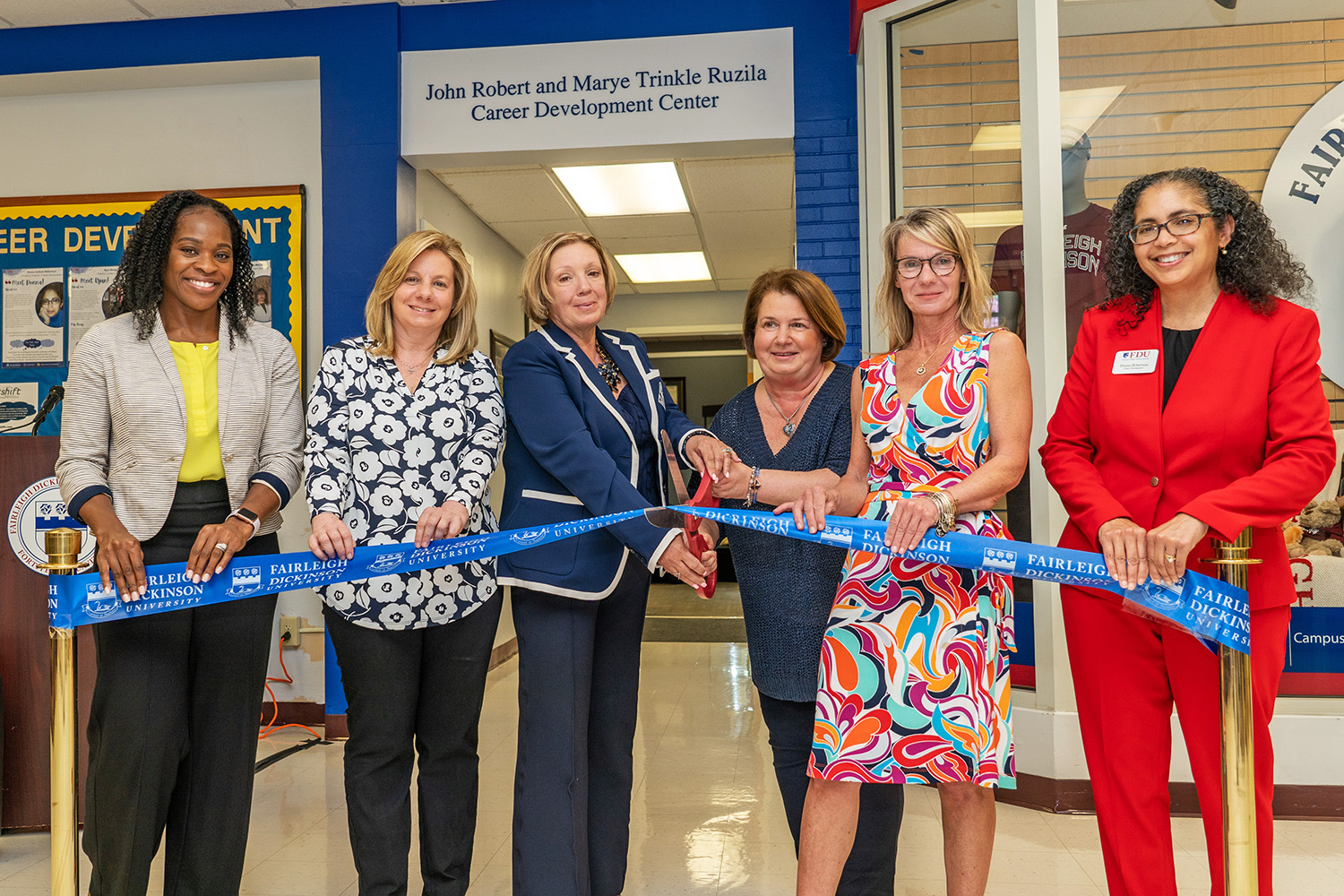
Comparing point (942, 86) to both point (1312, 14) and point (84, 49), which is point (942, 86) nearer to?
point (1312, 14)

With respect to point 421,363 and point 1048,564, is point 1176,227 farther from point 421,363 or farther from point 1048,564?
point 421,363

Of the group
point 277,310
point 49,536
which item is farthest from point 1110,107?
point 277,310

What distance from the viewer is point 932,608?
1.88 meters

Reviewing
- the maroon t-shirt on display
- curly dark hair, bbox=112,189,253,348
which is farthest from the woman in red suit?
curly dark hair, bbox=112,189,253,348

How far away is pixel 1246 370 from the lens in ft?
5.76

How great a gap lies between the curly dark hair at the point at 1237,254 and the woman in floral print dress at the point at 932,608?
31cm

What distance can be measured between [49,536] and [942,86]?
352cm

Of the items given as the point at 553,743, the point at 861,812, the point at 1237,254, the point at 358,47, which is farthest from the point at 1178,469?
the point at 358,47

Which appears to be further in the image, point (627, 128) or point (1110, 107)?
point (627, 128)

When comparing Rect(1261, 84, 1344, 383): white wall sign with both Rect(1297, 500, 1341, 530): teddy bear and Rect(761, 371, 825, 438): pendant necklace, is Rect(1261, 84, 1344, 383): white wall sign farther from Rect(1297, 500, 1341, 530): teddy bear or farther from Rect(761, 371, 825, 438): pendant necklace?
Rect(761, 371, 825, 438): pendant necklace

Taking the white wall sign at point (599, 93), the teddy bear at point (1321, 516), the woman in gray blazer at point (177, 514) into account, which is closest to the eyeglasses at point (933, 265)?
the woman in gray blazer at point (177, 514)

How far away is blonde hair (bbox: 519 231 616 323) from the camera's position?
2193mm

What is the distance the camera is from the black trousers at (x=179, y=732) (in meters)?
1.96

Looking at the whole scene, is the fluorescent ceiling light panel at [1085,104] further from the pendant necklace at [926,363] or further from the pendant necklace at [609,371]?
the pendant necklace at [609,371]
